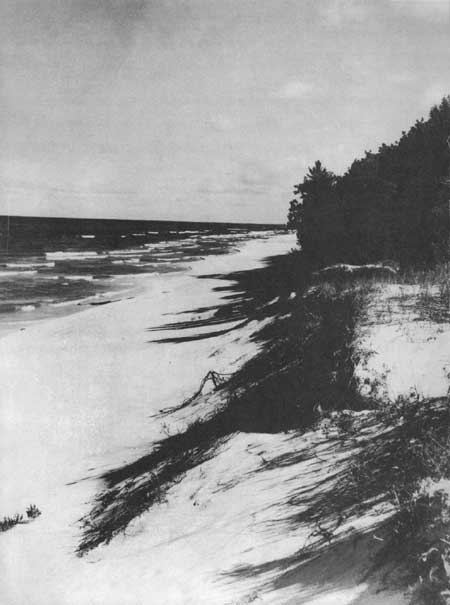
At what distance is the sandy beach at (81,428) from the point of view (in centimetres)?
459

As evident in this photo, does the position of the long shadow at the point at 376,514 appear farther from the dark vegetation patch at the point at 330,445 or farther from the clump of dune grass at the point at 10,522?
the clump of dune grass at the point at 10,522

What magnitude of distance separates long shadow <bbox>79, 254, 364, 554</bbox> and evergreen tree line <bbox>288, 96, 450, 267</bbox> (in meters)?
4.40

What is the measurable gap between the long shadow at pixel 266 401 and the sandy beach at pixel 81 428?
394 mm

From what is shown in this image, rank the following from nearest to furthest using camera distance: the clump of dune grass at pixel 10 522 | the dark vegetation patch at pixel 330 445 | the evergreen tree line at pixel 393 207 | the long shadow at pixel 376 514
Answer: the long shadow at pixel 376 514, the dark vegetation patch at pixel 330 445, the clump of dune grass at pixel 10 522, the evergreen tree line at pixel 393 207

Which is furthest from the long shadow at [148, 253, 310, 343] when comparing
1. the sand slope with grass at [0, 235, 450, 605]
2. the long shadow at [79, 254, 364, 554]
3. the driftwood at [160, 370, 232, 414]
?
the long shadow at [79, 254, 364, 554]

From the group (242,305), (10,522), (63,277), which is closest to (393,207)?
(242,305)

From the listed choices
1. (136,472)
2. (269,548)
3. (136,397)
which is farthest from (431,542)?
(136,397)

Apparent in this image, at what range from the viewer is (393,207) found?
1332 centimetres

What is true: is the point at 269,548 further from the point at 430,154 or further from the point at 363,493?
the point at 430,154

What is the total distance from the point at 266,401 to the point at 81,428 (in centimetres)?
383

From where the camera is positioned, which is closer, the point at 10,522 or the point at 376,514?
the point at 376,514

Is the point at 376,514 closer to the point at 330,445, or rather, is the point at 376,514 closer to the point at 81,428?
the point at 330,445

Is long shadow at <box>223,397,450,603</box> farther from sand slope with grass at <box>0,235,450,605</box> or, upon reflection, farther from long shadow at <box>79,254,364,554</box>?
long shadow at <box>79,254,364,554</box>

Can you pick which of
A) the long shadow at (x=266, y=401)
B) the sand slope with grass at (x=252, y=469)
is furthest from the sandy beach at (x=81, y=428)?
the long shadow at (x=266, y=401)
